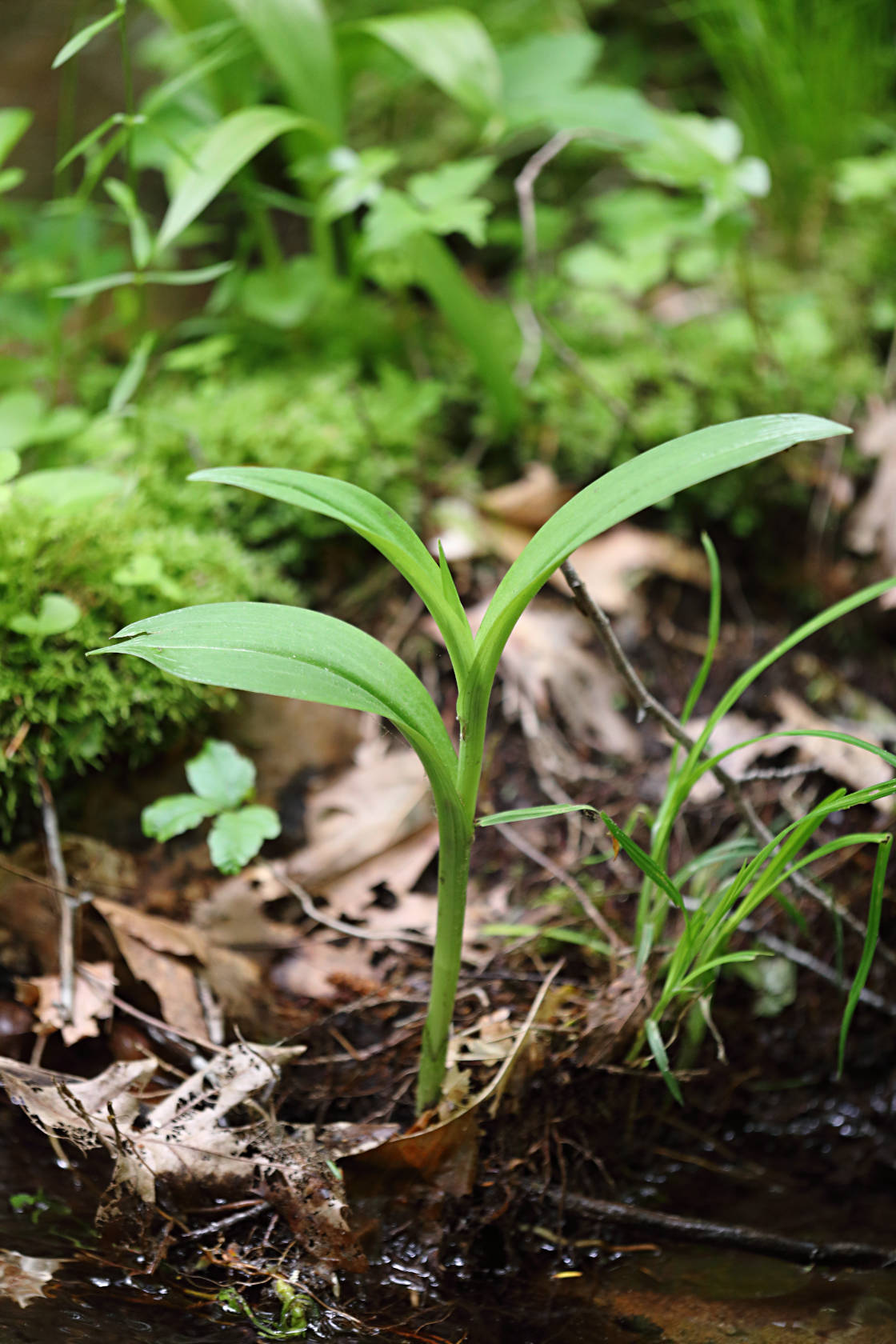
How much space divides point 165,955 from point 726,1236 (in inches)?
33.0

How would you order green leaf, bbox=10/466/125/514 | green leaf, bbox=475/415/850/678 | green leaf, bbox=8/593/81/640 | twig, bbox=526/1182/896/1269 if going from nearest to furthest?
green leaf, bbox=475/415/850/678 → twig, bbox=526/1182/896/1269 → green leaf, bbox=8/593/81/640 → green leaf, bbox=10/466/125/514

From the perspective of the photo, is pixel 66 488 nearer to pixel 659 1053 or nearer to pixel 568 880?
pixel 568 880

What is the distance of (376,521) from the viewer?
0.91m

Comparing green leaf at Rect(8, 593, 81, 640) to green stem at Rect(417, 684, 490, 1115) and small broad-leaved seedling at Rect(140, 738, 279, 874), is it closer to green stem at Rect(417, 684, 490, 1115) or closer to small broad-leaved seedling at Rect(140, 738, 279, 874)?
small broad-leaved seedling at Rect(140, 738, 279, 874)

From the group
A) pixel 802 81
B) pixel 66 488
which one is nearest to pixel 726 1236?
pixel 66 488

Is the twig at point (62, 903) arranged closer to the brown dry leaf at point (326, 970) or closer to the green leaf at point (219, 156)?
the brown dry leaf at point (326, 970)

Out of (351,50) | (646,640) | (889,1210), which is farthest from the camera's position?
(351,50)

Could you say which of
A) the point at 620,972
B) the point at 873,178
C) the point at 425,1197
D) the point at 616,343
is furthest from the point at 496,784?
the point at 873,178

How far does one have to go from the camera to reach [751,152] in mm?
2717

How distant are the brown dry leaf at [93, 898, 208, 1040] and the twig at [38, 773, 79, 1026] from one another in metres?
0.04

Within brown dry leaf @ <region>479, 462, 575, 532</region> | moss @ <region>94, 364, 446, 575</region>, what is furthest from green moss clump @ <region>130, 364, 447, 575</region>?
brown dry leaf @ <region>479, 462, 575, 532</region>

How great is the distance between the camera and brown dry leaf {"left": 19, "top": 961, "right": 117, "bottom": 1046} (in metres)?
1.19

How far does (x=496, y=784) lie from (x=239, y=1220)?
0.83m

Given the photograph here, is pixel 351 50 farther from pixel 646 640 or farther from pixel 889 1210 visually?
pixel 889 1210
